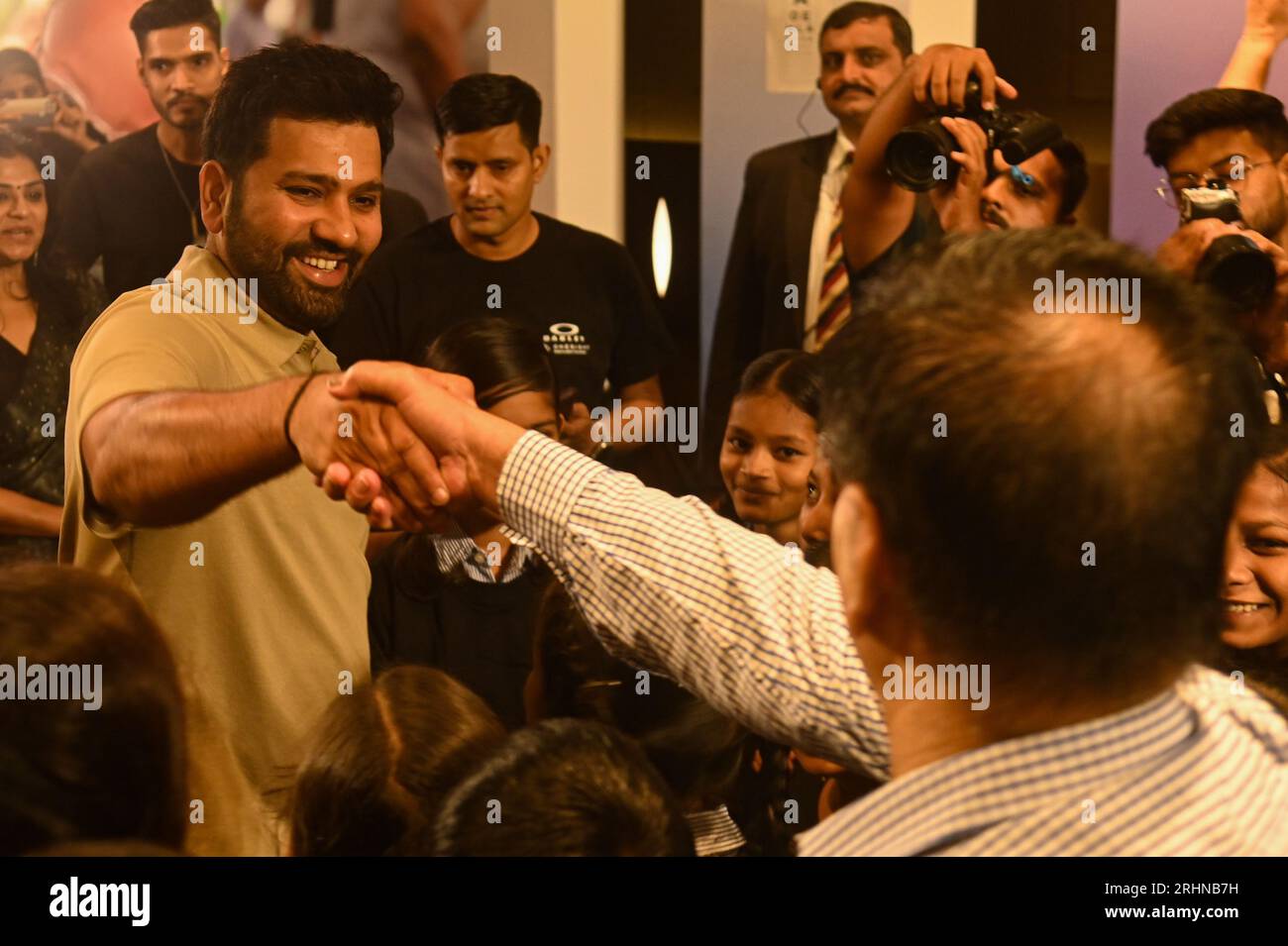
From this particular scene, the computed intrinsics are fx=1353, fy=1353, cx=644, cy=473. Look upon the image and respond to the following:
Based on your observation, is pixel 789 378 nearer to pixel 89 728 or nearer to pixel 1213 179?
pixel 1213 179

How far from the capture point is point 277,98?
2039 millimetres

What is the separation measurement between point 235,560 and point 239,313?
360 mm

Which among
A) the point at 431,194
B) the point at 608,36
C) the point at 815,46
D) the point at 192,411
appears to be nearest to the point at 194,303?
the point at 192,411

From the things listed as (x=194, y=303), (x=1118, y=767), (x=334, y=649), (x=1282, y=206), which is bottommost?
(x=334, y=649)

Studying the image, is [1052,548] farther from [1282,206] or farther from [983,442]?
[1282,206]

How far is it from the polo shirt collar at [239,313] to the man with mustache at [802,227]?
2.92 ft

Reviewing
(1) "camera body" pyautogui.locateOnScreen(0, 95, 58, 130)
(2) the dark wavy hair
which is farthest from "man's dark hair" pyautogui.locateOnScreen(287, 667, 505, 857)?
(1) "camera body" pyautogui.locateOnScreen(0, 95, 58, 130)

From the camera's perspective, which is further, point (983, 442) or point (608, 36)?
point (608, 36)

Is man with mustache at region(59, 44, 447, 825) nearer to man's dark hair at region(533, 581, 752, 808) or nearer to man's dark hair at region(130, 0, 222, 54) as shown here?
man's dark hair at region(533, 581, 752, 808)

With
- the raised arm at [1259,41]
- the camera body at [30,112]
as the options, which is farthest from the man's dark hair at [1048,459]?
the camera body at [30,112]

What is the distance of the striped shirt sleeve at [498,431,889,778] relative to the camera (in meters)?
1.01

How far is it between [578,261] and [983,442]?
200 centimetres

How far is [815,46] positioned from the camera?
2.67 meters

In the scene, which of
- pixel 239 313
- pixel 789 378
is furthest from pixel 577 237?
pixel 239 313
